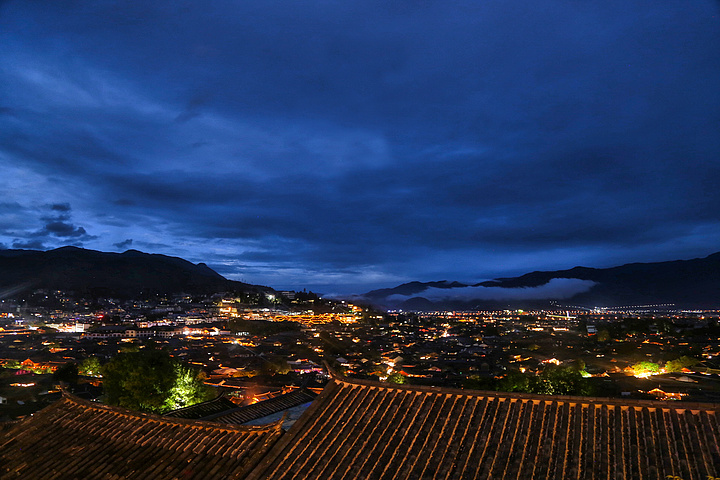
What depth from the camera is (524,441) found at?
18.3ft

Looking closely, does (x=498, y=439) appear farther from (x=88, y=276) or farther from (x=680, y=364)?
(x=88, y=276)

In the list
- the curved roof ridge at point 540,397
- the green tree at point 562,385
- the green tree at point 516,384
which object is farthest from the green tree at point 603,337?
the curved roof ridge at point 540,397

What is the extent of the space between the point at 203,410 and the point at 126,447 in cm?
1045

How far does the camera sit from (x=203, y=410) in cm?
1688

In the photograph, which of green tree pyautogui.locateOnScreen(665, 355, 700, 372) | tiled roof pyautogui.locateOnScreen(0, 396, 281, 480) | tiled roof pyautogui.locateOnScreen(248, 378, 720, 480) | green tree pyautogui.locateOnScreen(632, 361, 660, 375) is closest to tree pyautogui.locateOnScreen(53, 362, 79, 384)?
tiled roof pyautogui.locateOnScreen(0, 396, 281, 480)

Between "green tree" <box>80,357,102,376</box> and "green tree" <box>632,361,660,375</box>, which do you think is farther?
"green tree" <box>80,357,102,376</box>

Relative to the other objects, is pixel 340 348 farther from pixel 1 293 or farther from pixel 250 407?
pixel 1 293

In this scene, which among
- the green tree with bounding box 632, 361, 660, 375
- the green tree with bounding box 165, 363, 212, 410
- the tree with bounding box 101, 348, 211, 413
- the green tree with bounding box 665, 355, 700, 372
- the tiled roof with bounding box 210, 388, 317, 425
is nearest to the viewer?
the tiled roof with bounding box 210, 388, 317, 425

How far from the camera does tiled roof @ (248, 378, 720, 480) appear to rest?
5.06 meters

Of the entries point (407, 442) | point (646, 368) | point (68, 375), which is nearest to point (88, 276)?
point (68, 375)

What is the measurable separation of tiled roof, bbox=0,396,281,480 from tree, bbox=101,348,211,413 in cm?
1363

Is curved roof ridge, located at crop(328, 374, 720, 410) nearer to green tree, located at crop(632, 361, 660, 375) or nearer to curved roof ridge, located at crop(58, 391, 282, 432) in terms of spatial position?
curved roof ridge, located at crop(58, 391, 282, 432)

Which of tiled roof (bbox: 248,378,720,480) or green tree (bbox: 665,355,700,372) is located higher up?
tiled roof (bbox: 248,378,720,480)

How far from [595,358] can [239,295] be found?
127627 millimetres
